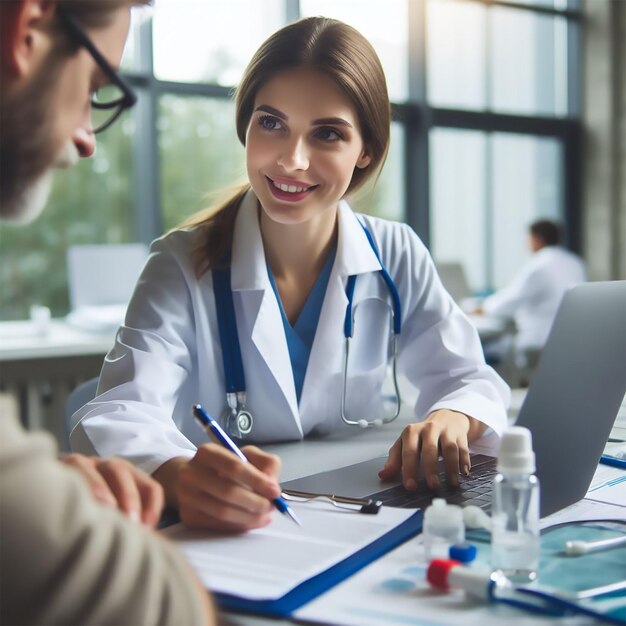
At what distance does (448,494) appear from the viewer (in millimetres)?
962

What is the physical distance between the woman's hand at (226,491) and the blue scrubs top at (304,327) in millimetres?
546

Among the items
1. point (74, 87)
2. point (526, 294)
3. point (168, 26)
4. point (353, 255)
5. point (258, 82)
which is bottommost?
point (526, 294)

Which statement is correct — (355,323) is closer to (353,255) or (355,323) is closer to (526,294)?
(353,255)

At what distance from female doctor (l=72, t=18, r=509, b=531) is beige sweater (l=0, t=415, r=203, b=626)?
58 centimetres

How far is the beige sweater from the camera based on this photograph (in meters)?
0.46

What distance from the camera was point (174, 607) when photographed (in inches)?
19.7

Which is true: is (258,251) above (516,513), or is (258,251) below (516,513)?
above

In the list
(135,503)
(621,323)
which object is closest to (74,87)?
(135,503)

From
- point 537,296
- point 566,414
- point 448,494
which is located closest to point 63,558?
point 448,494

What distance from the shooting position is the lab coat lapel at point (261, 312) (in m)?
1.35

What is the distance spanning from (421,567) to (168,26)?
167 inches

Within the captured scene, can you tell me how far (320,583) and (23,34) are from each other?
0.51 meters

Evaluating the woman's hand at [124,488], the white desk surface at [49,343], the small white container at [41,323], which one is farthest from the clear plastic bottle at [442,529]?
the small white container at [41,323]

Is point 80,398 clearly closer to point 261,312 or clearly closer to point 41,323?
point 261,312
